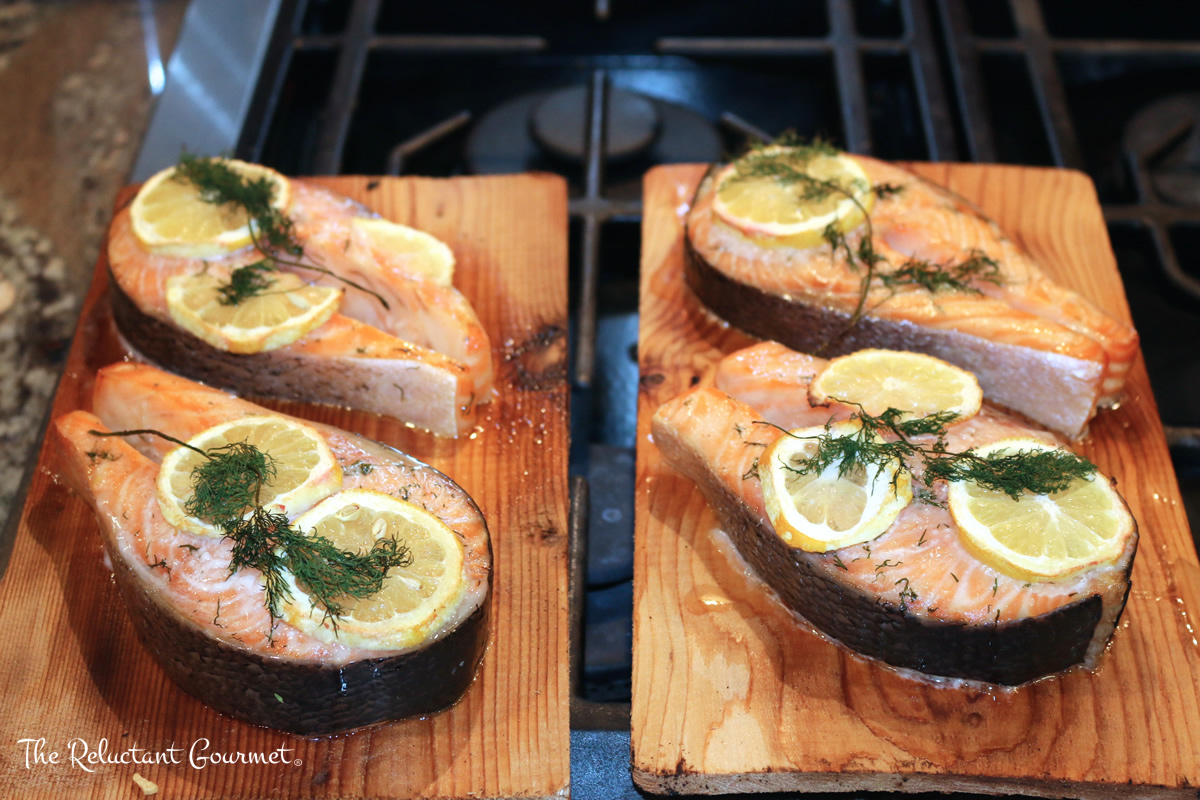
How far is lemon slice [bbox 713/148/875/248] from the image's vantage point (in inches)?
134

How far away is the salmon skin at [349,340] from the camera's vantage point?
321 centimetres

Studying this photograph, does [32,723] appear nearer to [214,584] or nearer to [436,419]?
[214,584]

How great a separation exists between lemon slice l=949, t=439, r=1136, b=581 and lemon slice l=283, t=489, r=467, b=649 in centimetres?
128

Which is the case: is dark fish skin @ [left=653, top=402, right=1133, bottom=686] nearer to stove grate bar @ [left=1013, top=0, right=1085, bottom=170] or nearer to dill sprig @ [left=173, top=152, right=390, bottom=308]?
dill sprig @ [left=173, top=152, right=390, bottom=308]

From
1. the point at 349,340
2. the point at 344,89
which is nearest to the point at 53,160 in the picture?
the point at 344,89

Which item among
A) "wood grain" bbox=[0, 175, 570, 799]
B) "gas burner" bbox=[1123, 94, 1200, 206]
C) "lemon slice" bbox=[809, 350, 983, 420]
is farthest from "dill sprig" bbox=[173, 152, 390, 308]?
"gas burner" bbox=[1123, 94, 1200, 206]

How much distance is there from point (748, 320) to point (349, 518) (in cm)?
150

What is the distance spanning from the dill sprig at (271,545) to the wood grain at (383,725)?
0.39 meters

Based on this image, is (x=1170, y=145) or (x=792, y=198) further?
(x=1170, y=145)

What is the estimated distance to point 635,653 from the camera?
275 centimetres

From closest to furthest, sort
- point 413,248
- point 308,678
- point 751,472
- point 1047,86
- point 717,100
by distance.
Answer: point 308,678 → point 751,472 → point 413,248 → point 1047,86 → point 717,100

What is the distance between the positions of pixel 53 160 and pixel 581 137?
2.25 m

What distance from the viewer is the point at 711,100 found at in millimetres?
4746

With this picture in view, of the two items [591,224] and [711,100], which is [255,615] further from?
[711,100]
